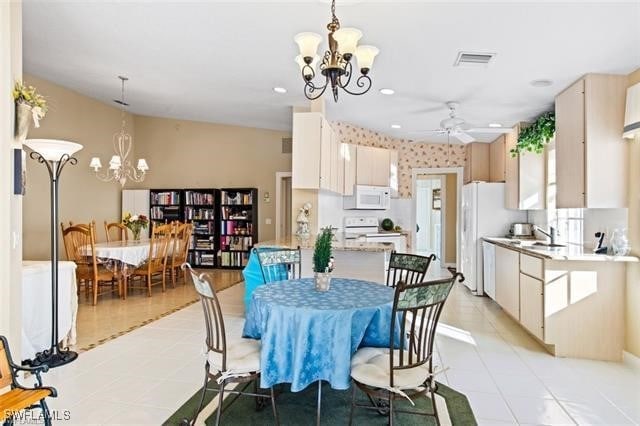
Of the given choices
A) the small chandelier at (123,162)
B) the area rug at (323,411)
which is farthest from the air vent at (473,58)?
the small chandelier at (123,162)

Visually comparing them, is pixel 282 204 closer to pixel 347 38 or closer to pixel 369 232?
pixel 369 232

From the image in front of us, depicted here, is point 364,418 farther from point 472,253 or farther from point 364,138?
point 364,138

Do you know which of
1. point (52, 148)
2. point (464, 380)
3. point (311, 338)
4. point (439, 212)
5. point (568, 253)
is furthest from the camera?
point (439, 212)

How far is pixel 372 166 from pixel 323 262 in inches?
174

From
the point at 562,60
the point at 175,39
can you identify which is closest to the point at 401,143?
the point at 562,60

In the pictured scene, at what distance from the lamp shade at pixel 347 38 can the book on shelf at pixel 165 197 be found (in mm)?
6956

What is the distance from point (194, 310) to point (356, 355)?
127 inches

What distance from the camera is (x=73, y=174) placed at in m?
7.09

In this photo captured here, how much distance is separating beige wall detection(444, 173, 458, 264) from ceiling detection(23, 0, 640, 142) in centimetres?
376

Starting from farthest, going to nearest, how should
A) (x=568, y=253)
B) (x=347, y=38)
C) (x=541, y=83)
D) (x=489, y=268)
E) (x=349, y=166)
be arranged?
(x=349, y=166)
(x=489, y=268)
(x=541, y=83)
(x=568, y=253)
(x=347, y=38)

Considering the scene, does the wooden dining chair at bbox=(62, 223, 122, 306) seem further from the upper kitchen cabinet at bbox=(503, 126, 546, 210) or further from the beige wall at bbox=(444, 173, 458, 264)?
the beige wall at bbox=(444, 173, 458, 264)

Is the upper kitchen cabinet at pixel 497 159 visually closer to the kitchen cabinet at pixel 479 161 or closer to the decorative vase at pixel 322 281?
the kitchen cabinet at pixel 479 161

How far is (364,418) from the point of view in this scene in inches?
99.4

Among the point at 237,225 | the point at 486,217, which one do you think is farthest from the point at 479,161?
the point at 237,225
